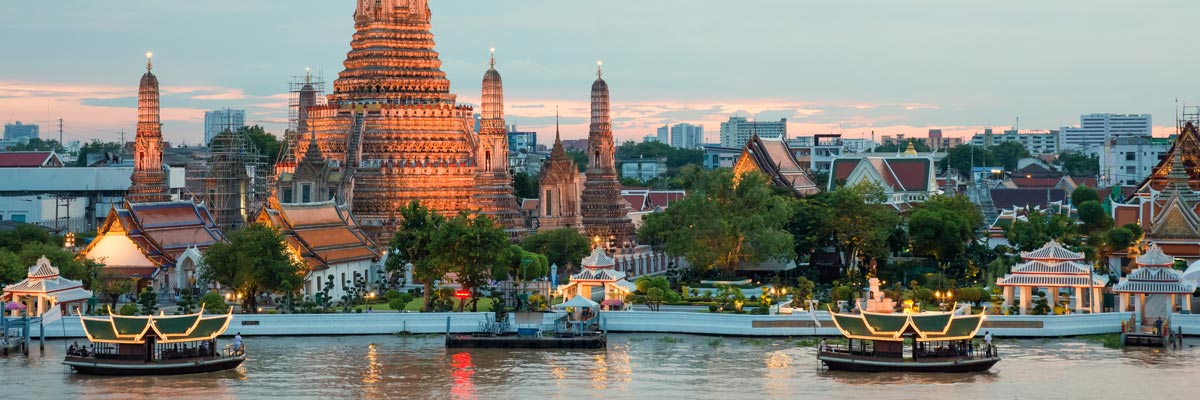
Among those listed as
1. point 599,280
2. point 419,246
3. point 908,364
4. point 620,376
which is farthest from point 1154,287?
point 419,246

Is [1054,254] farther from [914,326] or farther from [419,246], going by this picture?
[419,246]

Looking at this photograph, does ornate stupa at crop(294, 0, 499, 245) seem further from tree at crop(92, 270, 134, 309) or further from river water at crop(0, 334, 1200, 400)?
river water at crop(0, 334, 1200, 400)

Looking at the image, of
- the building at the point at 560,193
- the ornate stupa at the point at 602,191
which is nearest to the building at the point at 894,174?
the ornate stupa at the point at 602,191

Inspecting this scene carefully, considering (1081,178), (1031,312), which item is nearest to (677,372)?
(1031,312)

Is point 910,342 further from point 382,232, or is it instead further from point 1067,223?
point 382,232

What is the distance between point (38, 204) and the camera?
116 m

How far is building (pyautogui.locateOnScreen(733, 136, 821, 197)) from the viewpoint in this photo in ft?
355

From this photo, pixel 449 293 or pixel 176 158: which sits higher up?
pixel 176 158

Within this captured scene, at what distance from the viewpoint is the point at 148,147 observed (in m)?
94.4

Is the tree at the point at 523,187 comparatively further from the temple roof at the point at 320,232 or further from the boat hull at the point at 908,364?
the boat hull at the point at 908,364

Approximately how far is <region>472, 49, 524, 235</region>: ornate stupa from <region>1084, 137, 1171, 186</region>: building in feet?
277

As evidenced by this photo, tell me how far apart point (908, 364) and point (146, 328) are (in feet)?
72.2

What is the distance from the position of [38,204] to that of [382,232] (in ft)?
115

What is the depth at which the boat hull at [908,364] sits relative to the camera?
5478 cm
